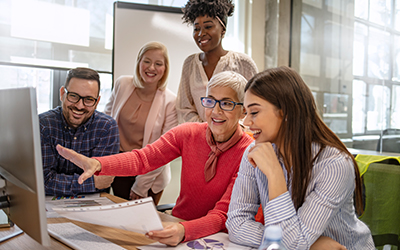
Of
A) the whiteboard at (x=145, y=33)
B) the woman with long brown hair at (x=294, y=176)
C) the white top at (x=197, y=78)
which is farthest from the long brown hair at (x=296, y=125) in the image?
the whiteboard at (x=145, y=33)

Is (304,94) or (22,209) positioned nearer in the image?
(22,209)

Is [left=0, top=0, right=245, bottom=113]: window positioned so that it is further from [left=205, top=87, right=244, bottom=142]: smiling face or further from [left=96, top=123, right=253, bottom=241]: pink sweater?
[left=205, top=87, right=244, bottom=142]: smiling face

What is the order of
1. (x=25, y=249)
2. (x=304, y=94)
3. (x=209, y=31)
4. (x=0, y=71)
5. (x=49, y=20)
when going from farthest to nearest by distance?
(x=49, y=20), (x=0, y=71), (x=209, y=31), (x=304, y=94), (x=25, y=249)

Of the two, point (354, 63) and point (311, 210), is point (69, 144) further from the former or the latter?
point (354, 63)

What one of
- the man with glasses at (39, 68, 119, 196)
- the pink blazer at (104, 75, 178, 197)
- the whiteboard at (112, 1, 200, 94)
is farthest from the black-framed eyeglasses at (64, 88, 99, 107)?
the whiteboard at (112, 1, 200, 94)

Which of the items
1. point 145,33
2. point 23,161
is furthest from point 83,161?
point 145,33

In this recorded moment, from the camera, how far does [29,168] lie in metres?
0.81

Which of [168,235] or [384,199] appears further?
[384,199]

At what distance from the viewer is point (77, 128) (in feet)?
5.94

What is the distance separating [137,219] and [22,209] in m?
0.31

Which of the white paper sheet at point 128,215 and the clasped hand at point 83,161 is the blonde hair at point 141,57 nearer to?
the clasped hand at point 83,161

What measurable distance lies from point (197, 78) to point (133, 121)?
54 centimetres

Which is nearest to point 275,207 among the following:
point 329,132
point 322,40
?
point 329,132

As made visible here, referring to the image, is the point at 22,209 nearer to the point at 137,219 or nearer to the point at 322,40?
the point at 137,219
